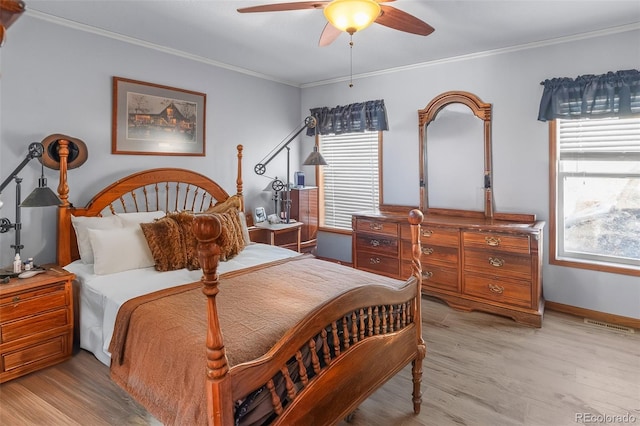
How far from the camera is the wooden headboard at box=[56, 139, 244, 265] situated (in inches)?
118

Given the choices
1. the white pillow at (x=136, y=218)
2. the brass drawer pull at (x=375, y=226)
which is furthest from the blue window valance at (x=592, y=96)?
the white pillow at (x=136, y=218)

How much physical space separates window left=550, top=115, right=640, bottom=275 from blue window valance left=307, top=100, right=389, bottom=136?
1.83 m

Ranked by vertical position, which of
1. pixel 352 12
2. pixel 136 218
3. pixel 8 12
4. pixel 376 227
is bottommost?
pixel 376 227

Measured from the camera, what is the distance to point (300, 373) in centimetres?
155

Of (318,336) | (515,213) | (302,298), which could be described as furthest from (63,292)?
(515,213)

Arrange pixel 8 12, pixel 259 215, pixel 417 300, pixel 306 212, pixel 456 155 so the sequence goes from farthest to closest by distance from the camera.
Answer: pixel 306 212
pixel 259 215
pixel 456 155
pixel 417 300
pixel 8 12

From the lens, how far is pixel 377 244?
422cm

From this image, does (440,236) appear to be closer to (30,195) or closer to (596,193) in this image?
(596,193)

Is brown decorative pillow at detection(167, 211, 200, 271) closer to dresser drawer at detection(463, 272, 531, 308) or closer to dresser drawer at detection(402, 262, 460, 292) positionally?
dresser drawer at detection(402, 262, 460, 292)

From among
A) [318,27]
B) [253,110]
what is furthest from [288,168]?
[318,27]

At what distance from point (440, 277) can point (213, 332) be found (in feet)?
9.90

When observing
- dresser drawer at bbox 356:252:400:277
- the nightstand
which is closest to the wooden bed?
dresser drawer at bbox 356:252:400:277

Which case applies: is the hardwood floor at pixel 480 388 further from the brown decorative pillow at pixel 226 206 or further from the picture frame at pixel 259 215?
the picture frame at pixel 259 215

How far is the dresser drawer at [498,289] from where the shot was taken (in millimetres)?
3330
